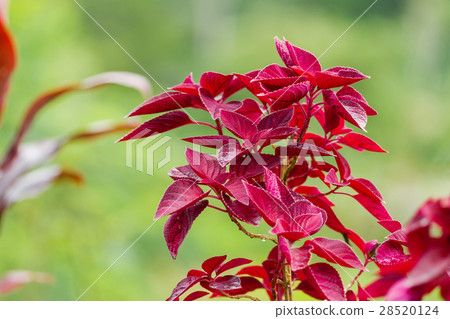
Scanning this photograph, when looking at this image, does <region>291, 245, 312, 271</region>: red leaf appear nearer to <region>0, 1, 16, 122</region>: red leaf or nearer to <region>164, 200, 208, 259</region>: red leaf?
<region>164, 200, 208, 259</region>: red leaf

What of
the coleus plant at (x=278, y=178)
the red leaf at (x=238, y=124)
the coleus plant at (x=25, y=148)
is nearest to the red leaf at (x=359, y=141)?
the coleus plant at (x=278, y=178)

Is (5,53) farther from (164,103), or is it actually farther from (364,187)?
(364,187)

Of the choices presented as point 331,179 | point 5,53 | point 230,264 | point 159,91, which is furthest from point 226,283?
point 159,91

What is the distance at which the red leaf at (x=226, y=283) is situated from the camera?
43 cm

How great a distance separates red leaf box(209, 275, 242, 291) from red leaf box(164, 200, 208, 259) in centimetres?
4

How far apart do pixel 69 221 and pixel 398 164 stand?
3620 mm

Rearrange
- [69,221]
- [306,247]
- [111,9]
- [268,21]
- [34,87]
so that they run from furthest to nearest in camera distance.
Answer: [111,9] < [268,21] < [34,87] < [69,221] < [306,247]

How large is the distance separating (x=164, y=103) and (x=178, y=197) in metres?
0.09

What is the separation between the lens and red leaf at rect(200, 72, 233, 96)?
0.45m

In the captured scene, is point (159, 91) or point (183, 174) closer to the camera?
point (183, 174)

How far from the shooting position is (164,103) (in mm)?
451

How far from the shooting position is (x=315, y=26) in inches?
183
